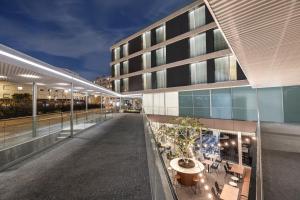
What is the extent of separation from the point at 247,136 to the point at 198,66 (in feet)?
29.4

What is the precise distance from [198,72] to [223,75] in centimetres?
298

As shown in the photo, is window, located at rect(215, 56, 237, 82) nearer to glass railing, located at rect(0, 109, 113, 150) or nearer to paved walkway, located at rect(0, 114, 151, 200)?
paved walkway, located at rect(0, 114, 151, 200)

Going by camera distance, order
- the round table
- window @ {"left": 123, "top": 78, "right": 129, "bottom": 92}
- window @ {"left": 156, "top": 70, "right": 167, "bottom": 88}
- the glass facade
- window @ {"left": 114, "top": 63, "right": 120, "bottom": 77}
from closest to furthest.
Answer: the round table, the glass facade, window @ {"left": 156, "top": 70, "right": 167, "bottom": 88}, window @ {"left": 123, "top": 78, "right": 129, "bottom": 92}, window @ {"left": 114, "top": 63, "right": 120, "bottom": 77}

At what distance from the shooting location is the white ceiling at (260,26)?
107 inches

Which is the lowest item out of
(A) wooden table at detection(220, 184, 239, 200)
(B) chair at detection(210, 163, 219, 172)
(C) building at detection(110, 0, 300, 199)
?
(B) chair at detection(210, 163, 219, 172)

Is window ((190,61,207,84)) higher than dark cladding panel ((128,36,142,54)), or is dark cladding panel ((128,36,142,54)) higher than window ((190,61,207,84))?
dark cladding panel ((128,36,142,54))

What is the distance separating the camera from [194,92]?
63.0 feet

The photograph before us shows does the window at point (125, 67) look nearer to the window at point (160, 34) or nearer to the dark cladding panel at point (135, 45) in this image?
the dark cladding panel at point (135, 45)

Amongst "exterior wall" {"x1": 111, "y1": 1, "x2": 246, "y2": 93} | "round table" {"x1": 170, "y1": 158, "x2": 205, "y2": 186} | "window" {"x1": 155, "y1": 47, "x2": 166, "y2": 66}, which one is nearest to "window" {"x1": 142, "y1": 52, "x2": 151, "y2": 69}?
"exterior wall" {"x1": 111, "y1": 1, "x2": 246, "y2": 93}

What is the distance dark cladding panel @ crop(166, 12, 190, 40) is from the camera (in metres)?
20.0

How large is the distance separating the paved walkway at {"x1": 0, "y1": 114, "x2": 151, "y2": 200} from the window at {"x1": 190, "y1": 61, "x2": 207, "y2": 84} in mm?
13574

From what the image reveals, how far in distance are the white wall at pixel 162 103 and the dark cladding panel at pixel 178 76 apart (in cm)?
148

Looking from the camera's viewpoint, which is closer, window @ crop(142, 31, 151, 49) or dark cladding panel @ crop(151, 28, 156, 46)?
dark cladding panel @ crop(151, 28, 156, 46)

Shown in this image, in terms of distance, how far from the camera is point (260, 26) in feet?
11.0
